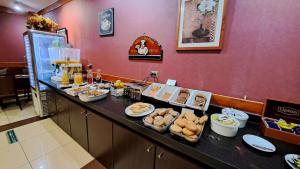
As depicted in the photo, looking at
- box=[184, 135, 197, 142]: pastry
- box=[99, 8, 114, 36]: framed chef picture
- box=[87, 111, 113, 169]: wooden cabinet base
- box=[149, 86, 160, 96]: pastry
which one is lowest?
box=[87, 111, 113, 169]: wooden cabinet base

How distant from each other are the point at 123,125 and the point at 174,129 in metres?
0.52

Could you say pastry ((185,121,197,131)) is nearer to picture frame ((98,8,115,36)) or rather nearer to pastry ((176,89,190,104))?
pastry ((176,89,190,104))

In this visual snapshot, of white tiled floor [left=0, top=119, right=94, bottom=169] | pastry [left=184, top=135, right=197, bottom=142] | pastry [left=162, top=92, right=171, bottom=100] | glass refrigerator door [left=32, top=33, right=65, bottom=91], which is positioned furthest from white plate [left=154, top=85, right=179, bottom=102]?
glass refrigerator door [left=32, top=33, right=65, bottom=91]

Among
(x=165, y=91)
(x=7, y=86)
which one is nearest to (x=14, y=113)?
(x=7, y=86)

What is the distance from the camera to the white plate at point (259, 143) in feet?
2.58

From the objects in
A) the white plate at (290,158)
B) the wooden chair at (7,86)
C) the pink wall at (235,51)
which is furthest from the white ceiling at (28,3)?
the white plate at (290,158)

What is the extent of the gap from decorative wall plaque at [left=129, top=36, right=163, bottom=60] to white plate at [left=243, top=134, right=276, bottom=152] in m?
1.14

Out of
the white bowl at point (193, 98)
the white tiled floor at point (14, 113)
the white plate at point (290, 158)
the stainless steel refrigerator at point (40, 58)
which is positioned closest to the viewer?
the white plate at point (290, 158)

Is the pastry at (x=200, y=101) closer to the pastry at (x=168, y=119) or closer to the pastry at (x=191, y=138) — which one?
the pastry at (x=168, y=119)

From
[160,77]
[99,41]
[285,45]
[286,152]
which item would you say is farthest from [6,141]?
[285,45]

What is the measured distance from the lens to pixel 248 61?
1.12 metres

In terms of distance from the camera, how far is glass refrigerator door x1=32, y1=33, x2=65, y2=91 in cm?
250

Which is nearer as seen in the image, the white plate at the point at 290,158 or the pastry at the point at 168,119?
the white plate at the point at 290,158

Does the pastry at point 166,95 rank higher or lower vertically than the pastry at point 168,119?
higher
